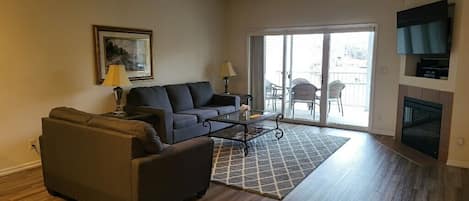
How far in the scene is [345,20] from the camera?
6023 mm

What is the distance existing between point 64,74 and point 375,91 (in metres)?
4.92

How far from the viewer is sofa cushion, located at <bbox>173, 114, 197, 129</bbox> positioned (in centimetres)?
496

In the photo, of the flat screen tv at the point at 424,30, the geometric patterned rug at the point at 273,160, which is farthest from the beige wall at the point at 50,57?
the flat screen tv at the point at 424,30

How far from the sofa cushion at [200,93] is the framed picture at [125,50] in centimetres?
86

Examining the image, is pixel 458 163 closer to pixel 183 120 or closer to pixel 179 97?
pixel 183 120

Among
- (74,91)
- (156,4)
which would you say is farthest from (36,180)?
(156,4)

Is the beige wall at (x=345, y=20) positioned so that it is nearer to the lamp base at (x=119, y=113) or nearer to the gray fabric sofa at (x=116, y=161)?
the lamp base at (x=119, y=113)

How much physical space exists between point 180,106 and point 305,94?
2.50 meters

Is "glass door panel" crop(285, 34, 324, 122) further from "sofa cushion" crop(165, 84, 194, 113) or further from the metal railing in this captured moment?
"sofa cushion" crop(165, 84, 194, 113)

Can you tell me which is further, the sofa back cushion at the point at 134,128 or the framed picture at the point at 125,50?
the framed picture at the point at 125,50

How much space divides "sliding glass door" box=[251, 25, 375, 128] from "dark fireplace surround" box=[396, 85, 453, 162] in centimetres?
92

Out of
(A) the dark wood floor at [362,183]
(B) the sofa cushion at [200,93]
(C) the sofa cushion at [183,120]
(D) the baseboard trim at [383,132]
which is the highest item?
(B) the sofa cushion at [200,93]

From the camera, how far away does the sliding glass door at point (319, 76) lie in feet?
20.2

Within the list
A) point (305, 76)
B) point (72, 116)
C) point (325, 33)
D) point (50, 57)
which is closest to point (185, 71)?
point (305, 76)
